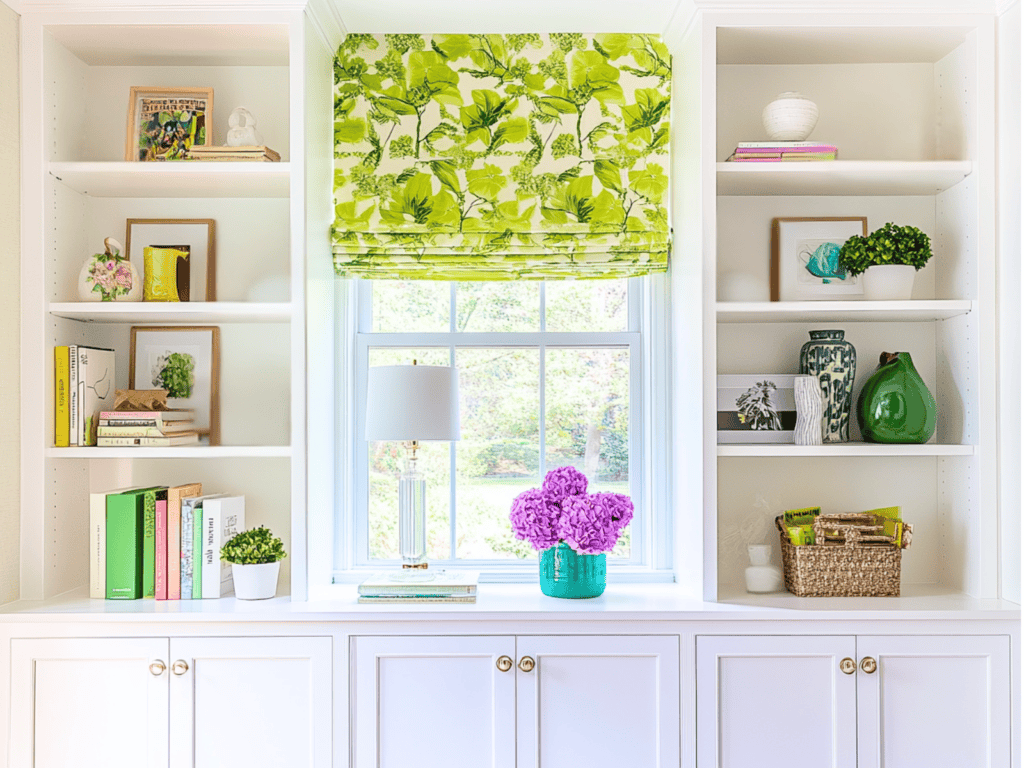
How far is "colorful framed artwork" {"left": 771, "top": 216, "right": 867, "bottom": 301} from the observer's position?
246cm

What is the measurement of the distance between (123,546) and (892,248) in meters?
2.20

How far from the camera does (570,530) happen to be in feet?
7.17

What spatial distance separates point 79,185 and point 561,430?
5.14 ft

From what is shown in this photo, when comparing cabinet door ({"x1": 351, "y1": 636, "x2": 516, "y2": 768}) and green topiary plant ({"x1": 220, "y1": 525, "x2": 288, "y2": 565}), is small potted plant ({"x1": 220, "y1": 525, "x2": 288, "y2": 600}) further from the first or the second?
cabinet door ({"x1": 351, "y1": 636, "x2": 516, "y2": 768})

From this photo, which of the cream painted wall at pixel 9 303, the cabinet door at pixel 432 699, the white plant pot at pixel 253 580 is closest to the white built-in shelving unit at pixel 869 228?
the cabinet door at pixel 432 699

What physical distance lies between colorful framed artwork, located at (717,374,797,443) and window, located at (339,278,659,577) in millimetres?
333

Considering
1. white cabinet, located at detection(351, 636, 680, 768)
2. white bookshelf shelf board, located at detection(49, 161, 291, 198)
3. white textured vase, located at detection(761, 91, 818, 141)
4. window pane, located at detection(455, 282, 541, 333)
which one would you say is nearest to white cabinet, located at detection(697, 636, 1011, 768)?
white cabinet, located at detection(351, 636, 680, 768)

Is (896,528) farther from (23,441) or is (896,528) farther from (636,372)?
(23,441)

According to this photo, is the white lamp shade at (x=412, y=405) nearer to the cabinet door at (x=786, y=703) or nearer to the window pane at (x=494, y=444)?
the window pane at (x=494, y=444)

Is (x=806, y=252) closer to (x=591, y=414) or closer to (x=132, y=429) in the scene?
(x=591, y=414)

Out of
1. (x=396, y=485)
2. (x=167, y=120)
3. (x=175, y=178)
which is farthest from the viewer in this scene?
(x=396, y=485)

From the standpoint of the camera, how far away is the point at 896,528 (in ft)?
7.45

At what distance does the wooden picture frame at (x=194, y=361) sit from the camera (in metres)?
2.47

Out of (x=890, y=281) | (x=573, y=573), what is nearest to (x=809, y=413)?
(x=890, y=281)
